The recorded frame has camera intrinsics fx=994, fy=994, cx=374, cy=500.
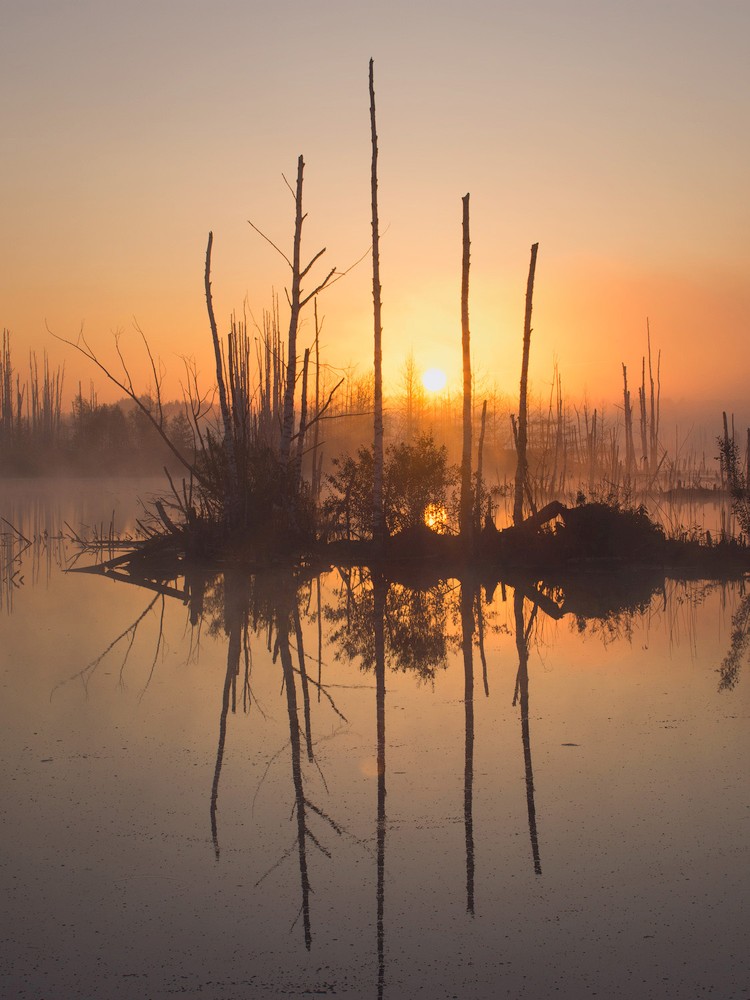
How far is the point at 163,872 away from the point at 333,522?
43.9ft

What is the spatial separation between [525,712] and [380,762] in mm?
1523

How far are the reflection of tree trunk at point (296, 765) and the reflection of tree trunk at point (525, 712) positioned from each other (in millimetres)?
1037

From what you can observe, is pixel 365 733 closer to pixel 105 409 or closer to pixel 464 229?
pixel 464 229

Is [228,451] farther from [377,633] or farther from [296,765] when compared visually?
[296,765]

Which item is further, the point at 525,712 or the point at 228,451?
the point at 228,451

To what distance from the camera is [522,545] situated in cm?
1579

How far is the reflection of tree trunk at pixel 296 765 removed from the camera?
412 centimetres

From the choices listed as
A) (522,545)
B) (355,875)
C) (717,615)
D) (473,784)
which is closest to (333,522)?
(522,545)

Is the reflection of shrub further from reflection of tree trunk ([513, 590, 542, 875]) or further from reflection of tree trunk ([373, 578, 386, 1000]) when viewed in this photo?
reflection of tree trunk ([513, 590, 542, 875])

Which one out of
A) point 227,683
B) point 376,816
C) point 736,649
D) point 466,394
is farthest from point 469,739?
point 466,394

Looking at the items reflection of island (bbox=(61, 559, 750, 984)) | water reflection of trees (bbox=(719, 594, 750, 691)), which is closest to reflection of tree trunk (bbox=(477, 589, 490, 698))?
reflection of island (bbox=(61, 559, 750, 984))

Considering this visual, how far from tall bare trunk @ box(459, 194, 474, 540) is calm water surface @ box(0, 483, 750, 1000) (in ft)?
19.6

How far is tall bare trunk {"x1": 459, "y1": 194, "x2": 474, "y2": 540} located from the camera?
51.9 feet

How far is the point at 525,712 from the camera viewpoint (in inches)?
277
